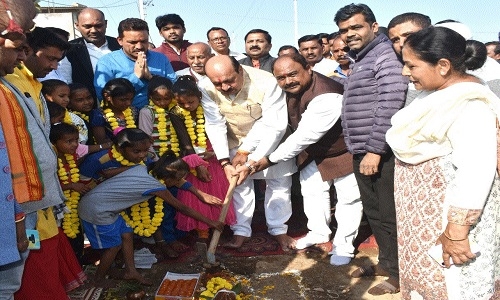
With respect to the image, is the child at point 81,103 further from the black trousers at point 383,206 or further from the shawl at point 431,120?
the shawl at point 431,120

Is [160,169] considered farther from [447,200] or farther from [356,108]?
[447,200]

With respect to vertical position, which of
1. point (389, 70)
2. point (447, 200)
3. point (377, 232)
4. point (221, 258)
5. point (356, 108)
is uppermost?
point (389, 70)

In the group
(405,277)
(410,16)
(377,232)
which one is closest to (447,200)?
(405,277)

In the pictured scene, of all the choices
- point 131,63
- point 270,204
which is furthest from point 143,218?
point 131,63

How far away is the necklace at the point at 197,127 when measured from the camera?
4.57 metres

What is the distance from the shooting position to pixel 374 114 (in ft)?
11.3

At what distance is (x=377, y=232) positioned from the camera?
151 inches

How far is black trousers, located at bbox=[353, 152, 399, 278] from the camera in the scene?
11.6 feet

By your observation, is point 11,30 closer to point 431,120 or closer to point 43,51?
point 43,51

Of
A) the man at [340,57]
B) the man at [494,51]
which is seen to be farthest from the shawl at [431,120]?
the man at [494,51]

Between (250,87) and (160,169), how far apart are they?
1261mm

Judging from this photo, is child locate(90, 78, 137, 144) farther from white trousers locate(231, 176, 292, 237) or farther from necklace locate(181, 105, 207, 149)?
white trousers locate(231, 176, 292, 237)

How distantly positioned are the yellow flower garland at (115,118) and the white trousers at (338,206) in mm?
1904

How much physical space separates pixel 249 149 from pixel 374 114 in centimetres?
157
